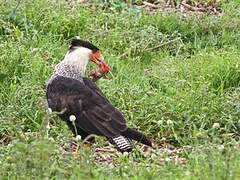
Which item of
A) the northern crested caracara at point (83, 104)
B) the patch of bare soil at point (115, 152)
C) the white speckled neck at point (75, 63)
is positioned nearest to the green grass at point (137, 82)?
the patch of bare soil at point (115, 152)

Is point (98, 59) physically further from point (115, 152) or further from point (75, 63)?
point (115, 152)

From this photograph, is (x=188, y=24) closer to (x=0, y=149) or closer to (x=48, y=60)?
(x=48, y=60)

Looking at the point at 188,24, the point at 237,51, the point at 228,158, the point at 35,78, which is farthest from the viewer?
the point at 188,24

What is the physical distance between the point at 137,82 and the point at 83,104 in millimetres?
1896

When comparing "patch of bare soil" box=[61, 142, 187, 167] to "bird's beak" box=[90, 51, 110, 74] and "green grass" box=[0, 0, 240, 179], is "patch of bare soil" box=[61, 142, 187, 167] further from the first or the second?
"bird's beak" box=[90, 51, 110, 74]

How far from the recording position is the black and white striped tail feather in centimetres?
622

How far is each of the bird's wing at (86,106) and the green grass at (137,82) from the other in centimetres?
21

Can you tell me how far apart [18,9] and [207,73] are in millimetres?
2316

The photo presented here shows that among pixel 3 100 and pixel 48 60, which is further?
pixel 48 60

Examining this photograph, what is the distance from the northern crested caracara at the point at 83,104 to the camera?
6.29 meters

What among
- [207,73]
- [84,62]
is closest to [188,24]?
[207,73]

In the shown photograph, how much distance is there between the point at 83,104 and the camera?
6.48 metres

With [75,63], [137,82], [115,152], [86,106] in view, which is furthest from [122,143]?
[137,82]

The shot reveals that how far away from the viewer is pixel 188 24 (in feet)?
33.1
